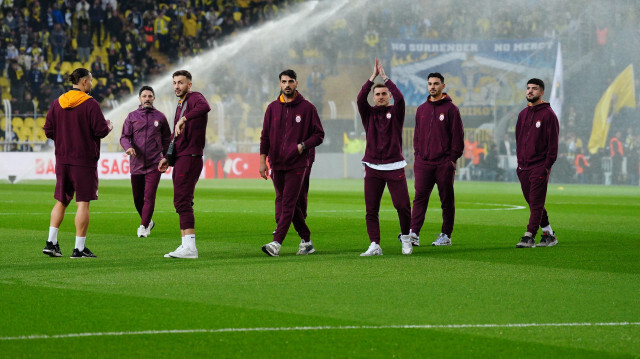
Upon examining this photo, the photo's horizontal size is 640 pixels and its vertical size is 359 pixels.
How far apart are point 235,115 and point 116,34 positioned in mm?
6370

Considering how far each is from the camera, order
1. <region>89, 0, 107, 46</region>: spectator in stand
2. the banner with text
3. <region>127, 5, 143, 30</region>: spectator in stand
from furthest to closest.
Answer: <region>127, 5, 143, 30</region>: spectator in stand
<region>89, 0, 107, 46</region>: spectator in stand
the banner with text

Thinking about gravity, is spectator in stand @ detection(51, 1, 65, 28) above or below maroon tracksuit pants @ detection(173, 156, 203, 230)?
above

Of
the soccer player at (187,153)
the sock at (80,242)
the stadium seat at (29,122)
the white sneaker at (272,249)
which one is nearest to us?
the soccer player at (187,153)

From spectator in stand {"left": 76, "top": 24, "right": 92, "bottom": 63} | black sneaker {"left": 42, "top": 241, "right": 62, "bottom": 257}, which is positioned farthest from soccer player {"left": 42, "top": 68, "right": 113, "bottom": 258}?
spectator in stand {"left": 76, "top": 24, "right": 92, "bottom": 63}

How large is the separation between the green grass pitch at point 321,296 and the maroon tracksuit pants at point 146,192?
0.43m

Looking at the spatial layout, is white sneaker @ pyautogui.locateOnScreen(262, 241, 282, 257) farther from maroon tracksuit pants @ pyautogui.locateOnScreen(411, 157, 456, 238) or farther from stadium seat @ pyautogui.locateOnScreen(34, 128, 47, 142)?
stadium seat @ pyautogui.locateOnScreen(34, 128, 47, 142)

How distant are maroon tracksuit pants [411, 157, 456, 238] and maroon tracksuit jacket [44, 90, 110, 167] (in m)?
4.08

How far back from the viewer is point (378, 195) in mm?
12164

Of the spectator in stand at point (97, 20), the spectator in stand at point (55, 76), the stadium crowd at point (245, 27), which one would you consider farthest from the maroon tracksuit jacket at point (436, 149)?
the spectator in stand at point (97, 20)

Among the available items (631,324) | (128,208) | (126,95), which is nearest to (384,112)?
(631,324)

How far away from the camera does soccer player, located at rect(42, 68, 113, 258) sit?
37.9 ft

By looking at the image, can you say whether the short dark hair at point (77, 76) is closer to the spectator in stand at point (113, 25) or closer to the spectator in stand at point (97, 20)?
the spectator in stand at point (97, 20)

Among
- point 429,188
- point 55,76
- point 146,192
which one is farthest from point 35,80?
point 429,188

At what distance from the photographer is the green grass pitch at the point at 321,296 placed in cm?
654
